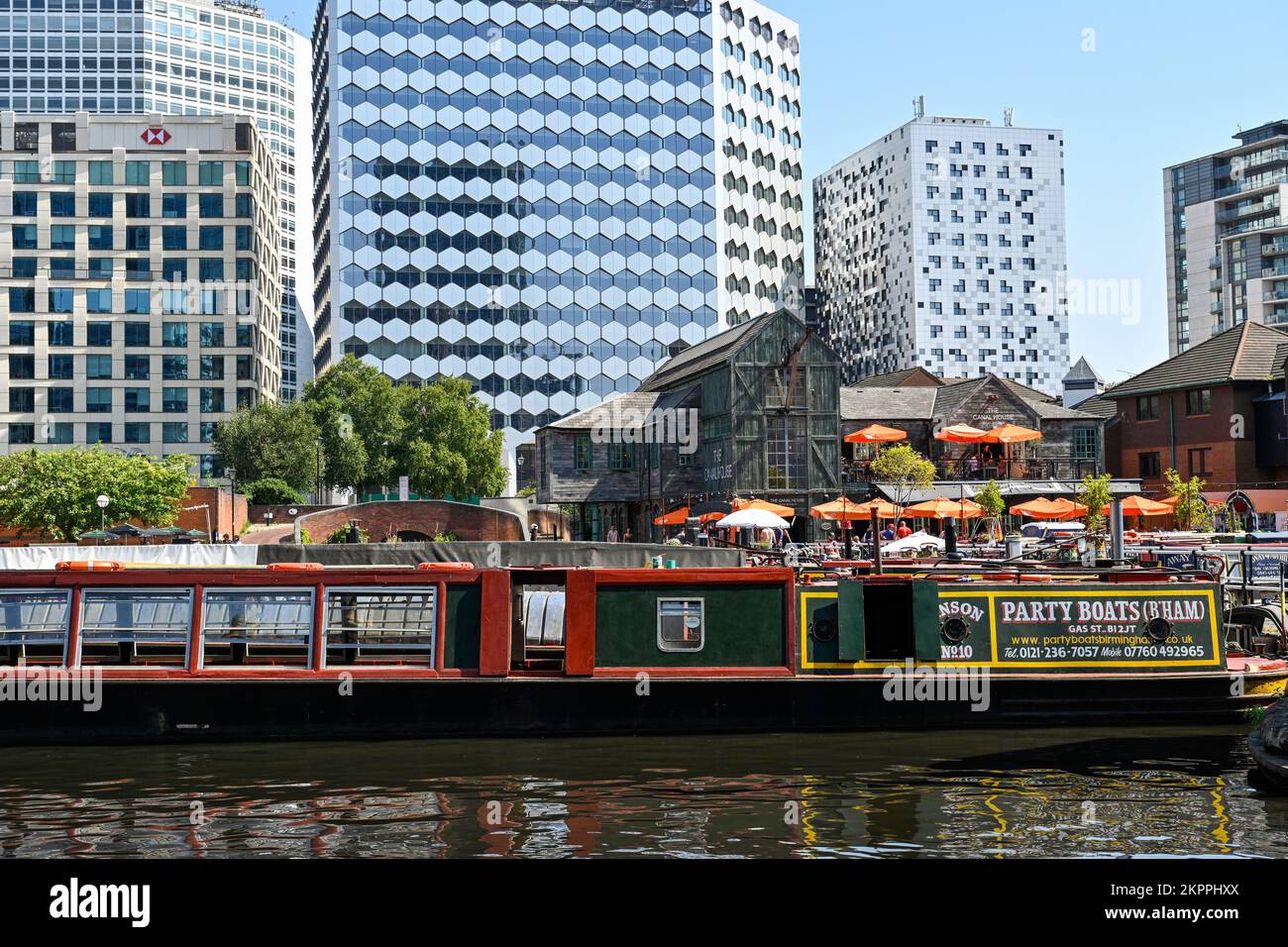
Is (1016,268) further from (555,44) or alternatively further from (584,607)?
(584,607)

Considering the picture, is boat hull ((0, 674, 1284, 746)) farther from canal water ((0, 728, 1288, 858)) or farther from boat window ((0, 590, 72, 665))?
boat window ((0, 590, 72, 665))

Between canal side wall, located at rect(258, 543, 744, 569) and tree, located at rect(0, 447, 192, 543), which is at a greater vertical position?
tree, located at rect(0, 447, 192, 543)

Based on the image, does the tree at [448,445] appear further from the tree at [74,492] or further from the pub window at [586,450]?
the tree at [74,492]

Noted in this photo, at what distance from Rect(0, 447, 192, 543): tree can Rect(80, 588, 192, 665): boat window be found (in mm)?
30637

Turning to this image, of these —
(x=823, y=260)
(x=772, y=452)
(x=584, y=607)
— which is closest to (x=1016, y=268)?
(x=823, y=260)

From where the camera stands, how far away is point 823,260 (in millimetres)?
167750

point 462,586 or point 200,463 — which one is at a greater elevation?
point 200,463

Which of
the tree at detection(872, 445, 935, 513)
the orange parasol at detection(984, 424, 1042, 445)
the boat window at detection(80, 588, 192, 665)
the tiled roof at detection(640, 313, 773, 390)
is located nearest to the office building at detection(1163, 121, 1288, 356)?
the tiled roof at detection(640, 313, 773, 390)

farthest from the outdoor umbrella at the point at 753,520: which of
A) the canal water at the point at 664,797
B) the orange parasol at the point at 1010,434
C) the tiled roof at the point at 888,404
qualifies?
the tiled roof at the point at 888,404

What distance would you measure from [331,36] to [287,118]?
248ft

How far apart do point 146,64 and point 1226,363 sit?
139 m

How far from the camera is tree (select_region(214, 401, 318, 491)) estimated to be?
228ft

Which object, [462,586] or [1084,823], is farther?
[462,586]

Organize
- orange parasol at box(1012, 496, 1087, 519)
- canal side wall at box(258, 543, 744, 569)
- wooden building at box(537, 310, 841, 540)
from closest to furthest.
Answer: canal side wall at box(258, 543, 744, 569), orange parasol at box(1012, 496, 1087, 519), wooden building at box(537, 310, 841, 540)
